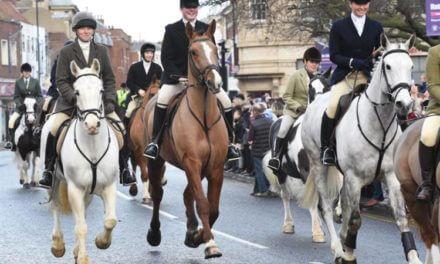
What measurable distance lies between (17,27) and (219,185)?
265ft

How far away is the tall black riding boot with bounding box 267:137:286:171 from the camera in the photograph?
16.2 m

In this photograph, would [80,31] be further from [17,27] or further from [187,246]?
[17,27]

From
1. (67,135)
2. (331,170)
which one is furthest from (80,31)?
(331,170)

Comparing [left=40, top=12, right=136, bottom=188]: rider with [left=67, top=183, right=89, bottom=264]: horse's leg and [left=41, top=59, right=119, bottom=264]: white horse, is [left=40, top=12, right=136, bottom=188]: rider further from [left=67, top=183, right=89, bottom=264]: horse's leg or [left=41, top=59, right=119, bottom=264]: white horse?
[left=67, top=183, right=89, bottom=264]: horse's leg

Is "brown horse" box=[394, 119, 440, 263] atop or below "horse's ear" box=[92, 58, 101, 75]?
below

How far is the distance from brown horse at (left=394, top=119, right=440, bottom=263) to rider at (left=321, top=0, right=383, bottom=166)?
4.94 ft

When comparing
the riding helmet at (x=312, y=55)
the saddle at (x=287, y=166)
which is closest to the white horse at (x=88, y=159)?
the saddle at (x=287, y=166)

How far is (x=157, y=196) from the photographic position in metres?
14.0

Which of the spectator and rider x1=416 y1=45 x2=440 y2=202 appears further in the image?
the spectator

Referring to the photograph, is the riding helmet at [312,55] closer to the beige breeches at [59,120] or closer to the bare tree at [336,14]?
the beige breeches at [59,120]

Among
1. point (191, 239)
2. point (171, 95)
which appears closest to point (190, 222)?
point (191, 239)

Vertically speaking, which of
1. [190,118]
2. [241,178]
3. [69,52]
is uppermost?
[69,52]

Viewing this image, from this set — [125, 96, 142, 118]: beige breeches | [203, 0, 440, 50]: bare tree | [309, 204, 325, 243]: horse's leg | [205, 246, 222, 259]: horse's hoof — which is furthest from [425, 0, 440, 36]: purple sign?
[205, 246, 222, 259]: horse's hoof

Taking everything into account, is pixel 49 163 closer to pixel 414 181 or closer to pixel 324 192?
pixel 324 192
